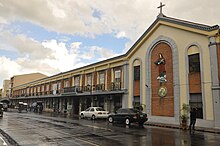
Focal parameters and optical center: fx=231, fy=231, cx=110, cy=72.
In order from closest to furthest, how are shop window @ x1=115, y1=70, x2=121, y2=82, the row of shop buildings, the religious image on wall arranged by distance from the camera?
the row of shop buildings
the religious image on wall
shop window @ x1=115, y1=70, x2=121, y2=82

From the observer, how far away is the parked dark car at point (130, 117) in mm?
20469

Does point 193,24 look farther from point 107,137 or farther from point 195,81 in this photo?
point 107,137

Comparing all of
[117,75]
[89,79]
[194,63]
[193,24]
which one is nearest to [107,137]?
[194,63]

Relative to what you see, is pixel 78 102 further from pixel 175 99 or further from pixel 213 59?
pixel 213 59

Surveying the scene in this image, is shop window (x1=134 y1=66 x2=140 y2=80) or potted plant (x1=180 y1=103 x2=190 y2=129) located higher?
shop window (x1=134 y1=66 x2=140 y2=80)

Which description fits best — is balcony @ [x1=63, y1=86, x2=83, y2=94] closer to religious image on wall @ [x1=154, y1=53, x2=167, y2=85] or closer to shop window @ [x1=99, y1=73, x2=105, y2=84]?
shop window @ [x1=99, y1=73, x2=105, y2=84]

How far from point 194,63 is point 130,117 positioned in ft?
25.1

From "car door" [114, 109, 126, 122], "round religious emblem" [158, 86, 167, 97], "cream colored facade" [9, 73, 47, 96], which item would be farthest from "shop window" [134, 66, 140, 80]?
"cream colored facade" [9, 73, 47, 96]

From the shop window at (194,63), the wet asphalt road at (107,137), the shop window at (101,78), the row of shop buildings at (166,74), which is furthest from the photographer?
the shop window at (101,78)

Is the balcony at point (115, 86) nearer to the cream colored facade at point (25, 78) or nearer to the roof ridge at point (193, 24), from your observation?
the roof ridge at point (193, 24)

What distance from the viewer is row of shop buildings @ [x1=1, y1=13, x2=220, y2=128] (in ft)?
64.2

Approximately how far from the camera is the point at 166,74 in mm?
23609

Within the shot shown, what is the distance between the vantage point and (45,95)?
165 ft

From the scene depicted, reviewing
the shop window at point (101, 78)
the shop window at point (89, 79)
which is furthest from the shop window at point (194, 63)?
the shop window at point (89, 79)
